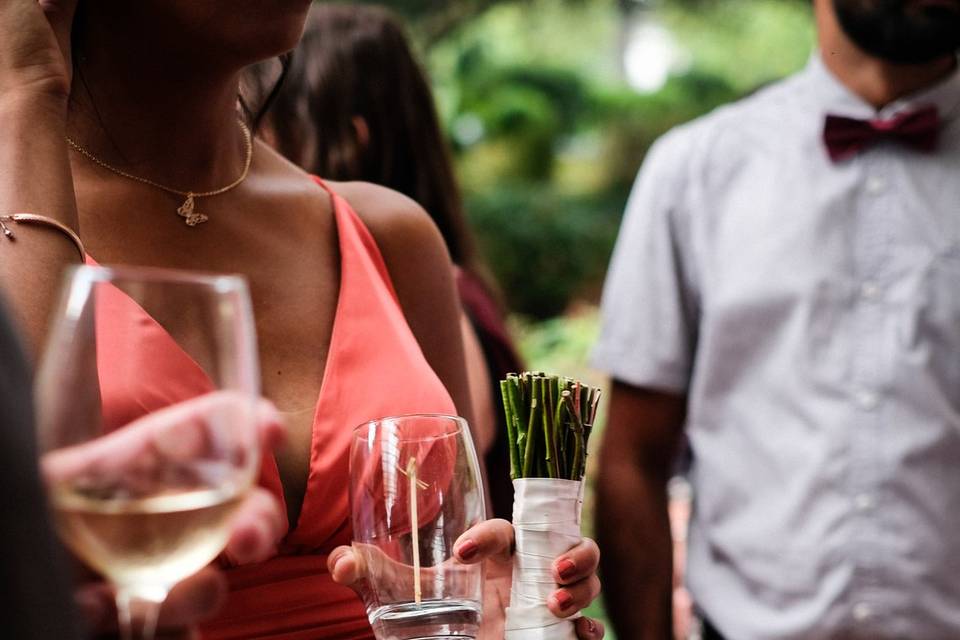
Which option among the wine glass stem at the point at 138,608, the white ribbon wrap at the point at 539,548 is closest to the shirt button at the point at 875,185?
the white ribbon wrap at the point at 539,548

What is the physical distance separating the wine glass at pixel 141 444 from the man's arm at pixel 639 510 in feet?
7.98

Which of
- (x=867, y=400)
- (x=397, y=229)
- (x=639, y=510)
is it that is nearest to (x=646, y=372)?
(x=639, y=510)

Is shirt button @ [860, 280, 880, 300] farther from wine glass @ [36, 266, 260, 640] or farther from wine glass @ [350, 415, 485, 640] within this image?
wine glass @ [36, 266, 260, 640]

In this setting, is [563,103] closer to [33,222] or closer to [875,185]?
[875,185]

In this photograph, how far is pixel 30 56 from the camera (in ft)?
5.11

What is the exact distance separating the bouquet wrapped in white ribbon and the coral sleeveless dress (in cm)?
31

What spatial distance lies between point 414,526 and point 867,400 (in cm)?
173

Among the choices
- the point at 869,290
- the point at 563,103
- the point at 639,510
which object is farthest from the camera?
the point at 563,103

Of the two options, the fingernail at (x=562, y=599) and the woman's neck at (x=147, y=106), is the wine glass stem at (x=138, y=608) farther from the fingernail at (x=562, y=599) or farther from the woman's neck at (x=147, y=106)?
the woman's neck at (x=147, y=106)

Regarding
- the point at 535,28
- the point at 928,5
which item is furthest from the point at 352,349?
the point at 535,28

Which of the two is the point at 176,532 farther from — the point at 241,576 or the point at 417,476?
the point at 241,576

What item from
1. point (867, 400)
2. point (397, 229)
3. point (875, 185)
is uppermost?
point (397, 229)

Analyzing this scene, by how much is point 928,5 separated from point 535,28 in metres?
7.22

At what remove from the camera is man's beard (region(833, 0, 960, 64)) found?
297 centimetres
